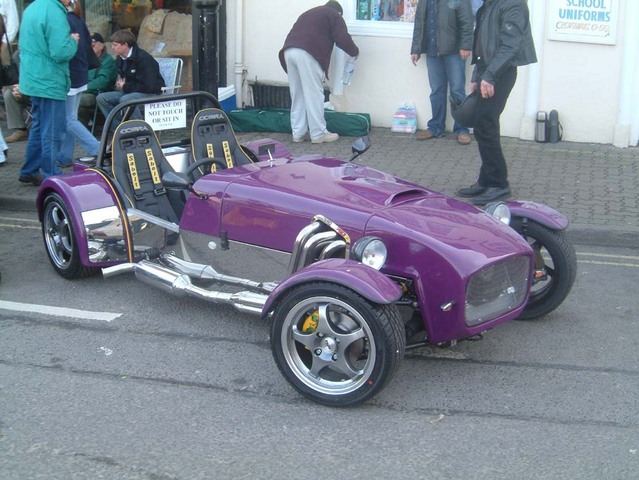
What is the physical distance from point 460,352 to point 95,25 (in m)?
9.16

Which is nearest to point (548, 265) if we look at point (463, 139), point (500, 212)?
point (500, 212)

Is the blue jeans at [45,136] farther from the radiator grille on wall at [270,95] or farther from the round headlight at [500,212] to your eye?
the round headlight at [500,212]

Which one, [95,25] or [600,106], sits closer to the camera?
[600,106]

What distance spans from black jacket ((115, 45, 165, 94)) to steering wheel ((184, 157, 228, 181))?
433cm

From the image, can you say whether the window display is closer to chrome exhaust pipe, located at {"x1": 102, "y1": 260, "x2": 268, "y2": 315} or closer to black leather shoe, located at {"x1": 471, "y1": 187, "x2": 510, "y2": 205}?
black leather shoe, located at {"x1": 471, "y1": 187, "x2": 510, "y2": 205}

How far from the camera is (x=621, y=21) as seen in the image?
1048 centimetres

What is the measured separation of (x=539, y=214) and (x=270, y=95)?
698cm

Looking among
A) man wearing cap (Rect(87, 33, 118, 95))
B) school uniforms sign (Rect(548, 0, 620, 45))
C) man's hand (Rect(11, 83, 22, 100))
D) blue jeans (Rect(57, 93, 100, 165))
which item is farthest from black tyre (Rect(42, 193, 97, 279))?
school uniforms sign (Rect(548, 0, 620, 45))

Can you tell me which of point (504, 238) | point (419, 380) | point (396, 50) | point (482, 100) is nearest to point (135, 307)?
point (419, 380)

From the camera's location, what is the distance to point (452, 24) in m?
10.7

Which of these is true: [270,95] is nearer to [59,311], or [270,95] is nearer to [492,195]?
[492,195]

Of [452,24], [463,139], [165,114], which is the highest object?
[452,24]

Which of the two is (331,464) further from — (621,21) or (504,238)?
(621,21)

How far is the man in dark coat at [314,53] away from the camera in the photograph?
10.9 metres
